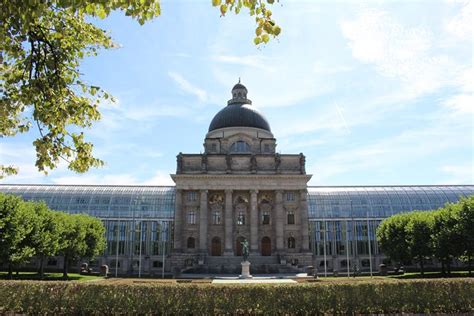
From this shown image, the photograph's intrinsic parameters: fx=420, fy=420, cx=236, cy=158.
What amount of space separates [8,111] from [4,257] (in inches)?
1311

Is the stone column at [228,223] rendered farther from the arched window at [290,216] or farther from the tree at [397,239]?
the tree at [397,239]

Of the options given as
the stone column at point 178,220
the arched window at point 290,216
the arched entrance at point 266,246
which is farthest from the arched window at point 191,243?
the arched window at point 290,216

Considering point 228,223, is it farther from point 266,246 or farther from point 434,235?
point 434,235

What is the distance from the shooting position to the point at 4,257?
1598 inches

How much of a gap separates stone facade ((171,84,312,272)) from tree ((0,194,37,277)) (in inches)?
1165

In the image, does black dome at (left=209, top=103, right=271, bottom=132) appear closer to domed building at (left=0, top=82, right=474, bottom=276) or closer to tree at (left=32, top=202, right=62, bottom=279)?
domed building at (left=0, top=82, right=474, bottom=276)

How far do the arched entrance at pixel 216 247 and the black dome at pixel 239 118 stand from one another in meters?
22.0

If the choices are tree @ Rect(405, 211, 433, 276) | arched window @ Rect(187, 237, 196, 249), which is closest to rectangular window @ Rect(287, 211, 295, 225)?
arched window @ Rect(187, 237, 196, 249)

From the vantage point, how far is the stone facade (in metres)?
71.5

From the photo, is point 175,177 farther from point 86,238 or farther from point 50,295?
point 50,295

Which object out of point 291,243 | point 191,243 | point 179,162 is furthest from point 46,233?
point 291,243

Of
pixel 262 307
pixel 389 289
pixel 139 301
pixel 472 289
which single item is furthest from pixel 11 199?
pixel 472 289

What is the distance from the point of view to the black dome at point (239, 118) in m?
81.1

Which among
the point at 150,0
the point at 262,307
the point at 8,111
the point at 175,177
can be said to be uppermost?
the point at 175,177
